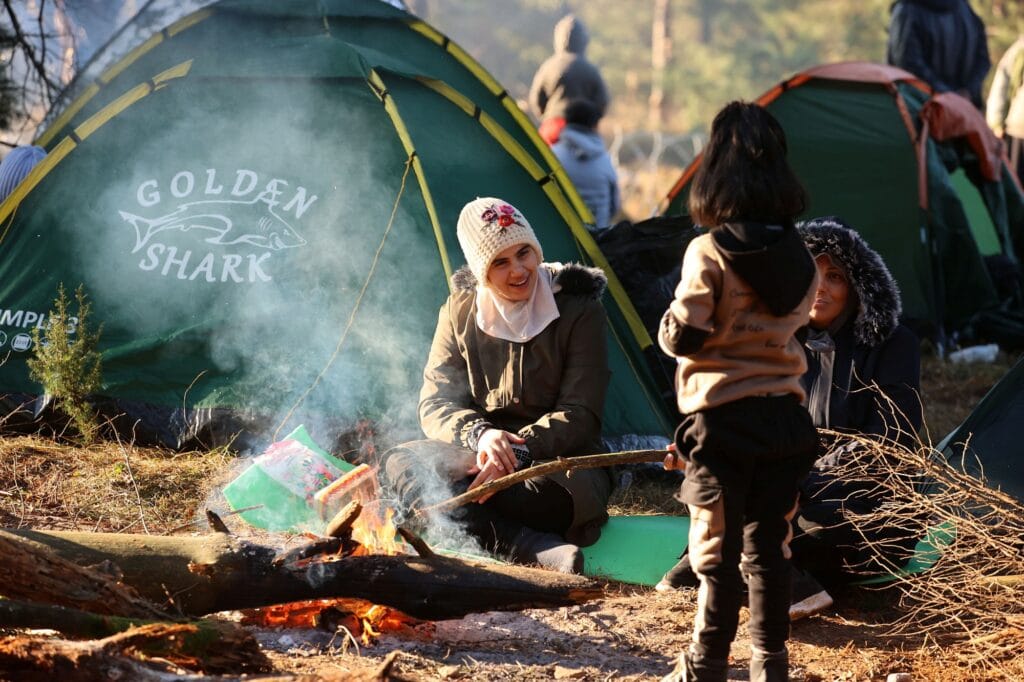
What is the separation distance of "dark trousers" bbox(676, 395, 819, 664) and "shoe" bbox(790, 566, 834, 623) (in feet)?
2.46

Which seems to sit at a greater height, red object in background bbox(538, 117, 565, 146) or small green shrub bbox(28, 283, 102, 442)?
red object in background bbox(538, 117, 565, 146)

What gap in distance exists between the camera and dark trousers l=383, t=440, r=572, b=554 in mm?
4289

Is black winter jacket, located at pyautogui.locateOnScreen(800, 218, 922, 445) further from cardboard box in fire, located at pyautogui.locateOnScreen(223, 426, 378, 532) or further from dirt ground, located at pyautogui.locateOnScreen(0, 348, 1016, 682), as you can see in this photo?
cardboard box in fire, located at pyautogui.locateOnScreen(223, 426, 378, 532)

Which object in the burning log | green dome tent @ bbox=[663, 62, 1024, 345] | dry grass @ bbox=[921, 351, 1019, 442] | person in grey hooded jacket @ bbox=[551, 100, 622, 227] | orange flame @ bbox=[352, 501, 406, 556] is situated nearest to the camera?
the burning log

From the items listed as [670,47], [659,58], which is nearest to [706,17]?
[670,47]

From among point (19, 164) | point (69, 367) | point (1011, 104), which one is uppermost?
point (1011, 104)

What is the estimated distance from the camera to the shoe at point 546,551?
4070 millimetres

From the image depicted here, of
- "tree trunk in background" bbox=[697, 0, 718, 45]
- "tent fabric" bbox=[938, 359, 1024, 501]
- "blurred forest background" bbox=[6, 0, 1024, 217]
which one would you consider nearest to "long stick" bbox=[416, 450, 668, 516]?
"tent fabric" bbox=[938, 359, 1024, 501]

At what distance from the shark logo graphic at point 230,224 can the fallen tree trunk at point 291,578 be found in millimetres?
2237

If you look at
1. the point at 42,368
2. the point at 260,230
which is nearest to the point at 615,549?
the point at 260,230

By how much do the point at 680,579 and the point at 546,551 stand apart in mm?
474

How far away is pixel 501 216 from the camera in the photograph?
4297 mm

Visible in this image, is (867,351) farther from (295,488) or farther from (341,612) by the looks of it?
(295,488)

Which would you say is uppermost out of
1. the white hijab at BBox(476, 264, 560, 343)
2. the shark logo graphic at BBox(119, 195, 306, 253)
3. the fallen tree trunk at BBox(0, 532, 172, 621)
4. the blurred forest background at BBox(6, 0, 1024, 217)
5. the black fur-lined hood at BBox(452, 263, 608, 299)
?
the blurred forest background at BBox(6, 0, 1024, 217)
